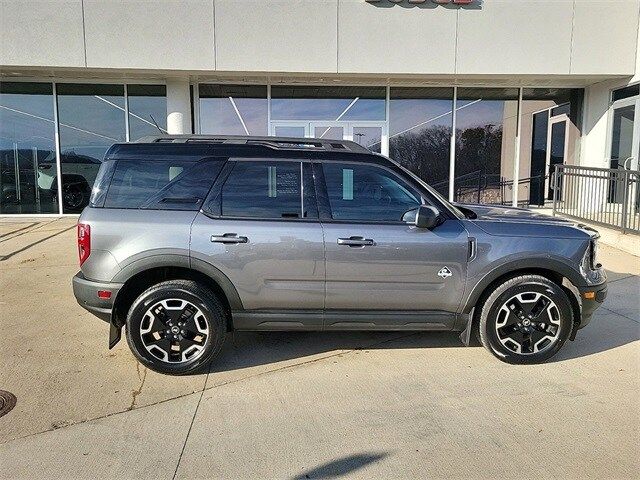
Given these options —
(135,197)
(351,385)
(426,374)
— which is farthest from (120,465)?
(426,374)

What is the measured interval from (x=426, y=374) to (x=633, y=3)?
11209 mm

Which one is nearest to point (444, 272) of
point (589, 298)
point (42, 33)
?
point (589, 298)

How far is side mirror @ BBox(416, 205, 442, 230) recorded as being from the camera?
12.0ft

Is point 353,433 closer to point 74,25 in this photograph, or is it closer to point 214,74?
point 214,74

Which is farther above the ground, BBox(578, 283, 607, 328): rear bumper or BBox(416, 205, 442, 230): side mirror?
BBox(416, 205, 442, 230): side mirror

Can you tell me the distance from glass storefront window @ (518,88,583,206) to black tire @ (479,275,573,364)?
10.1 meters

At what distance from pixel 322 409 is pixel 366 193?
1743 mm

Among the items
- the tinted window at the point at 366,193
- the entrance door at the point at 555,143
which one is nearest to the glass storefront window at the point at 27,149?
the tinted window at the point at 366,193

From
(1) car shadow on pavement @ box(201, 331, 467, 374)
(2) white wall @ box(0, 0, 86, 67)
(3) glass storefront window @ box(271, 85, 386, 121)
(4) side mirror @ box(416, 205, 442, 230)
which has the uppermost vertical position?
(2) white wall @ box(0, 0, 86, 67)

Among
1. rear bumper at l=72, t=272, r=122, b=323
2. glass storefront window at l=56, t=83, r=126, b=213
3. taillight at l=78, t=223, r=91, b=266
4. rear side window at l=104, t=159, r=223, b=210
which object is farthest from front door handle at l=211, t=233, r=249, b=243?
glass storefront window at l=56, t=83, r=126, b=213

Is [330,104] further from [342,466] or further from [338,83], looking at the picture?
[342,466]

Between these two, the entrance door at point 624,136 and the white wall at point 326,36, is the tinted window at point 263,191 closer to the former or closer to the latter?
the white wall at point 326,36

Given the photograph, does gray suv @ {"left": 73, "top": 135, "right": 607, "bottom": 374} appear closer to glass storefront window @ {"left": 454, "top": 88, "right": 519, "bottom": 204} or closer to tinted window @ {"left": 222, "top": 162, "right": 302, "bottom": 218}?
tinted window @ {"left": 222, "top": 162, "right": 302, "bottom": 218}

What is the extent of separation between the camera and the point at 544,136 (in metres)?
13.4
